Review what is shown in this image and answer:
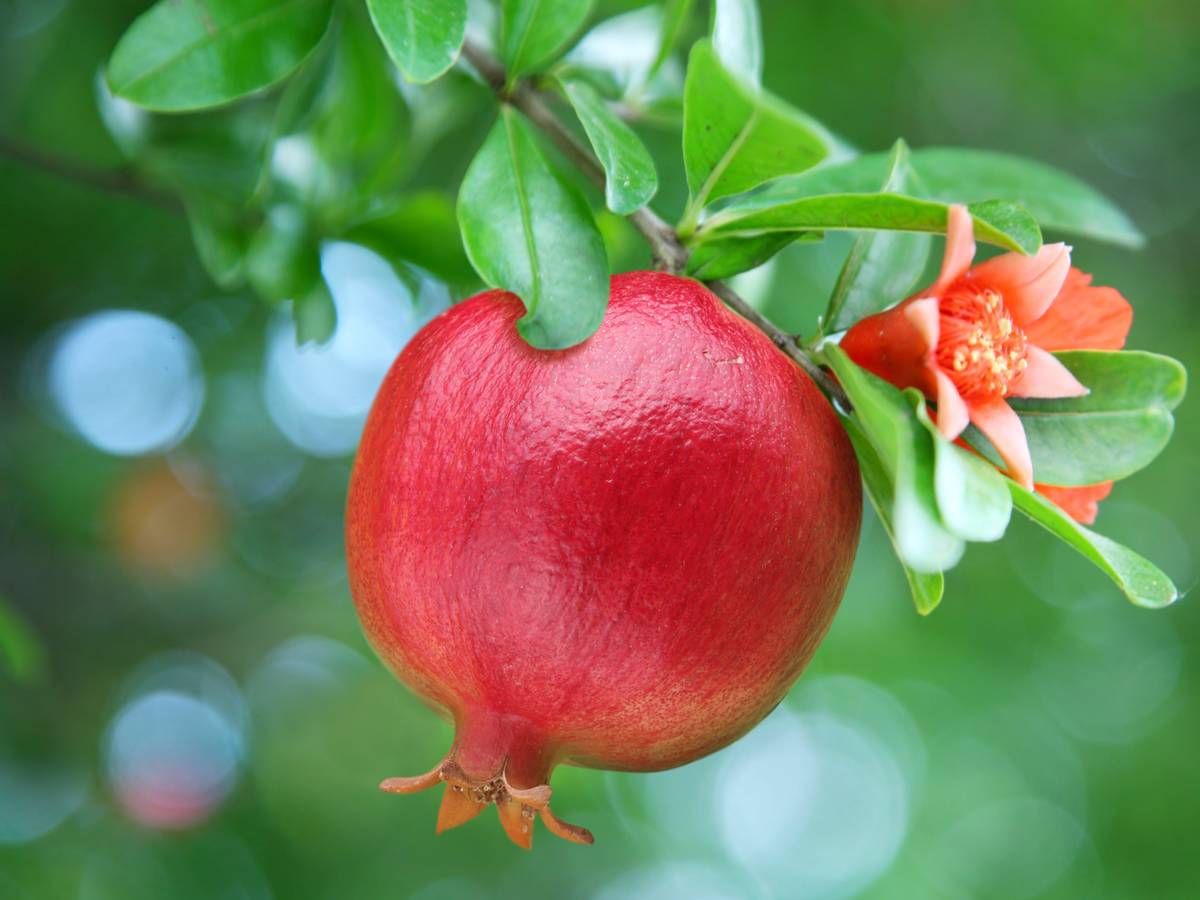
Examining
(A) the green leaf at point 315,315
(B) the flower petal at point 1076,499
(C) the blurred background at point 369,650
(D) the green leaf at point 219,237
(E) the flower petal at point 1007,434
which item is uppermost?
(E) the flower petal at point 1007,434

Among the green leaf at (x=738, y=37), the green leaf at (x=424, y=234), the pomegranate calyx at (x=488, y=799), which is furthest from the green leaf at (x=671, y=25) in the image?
the pomegranate calyx at (x=488, y=799)

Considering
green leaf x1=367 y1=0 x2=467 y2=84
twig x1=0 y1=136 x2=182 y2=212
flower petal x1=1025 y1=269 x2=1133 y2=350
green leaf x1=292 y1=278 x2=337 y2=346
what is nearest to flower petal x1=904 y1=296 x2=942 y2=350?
flower petal x1=1025 y1=269 x2=1133 y2=350

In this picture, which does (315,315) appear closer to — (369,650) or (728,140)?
(728,140)

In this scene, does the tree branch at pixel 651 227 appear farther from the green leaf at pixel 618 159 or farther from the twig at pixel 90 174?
the twig at pixel 90 174

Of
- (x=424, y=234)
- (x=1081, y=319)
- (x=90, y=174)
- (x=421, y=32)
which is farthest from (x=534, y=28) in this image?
(x=90, y=174)

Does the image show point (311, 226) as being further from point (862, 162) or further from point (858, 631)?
point (858, 631)

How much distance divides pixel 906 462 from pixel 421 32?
1.12ft

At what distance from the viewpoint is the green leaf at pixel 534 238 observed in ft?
1.65

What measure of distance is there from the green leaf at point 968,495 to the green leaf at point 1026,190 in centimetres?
39

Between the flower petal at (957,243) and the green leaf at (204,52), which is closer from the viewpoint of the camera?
the flower petal at (957,243)

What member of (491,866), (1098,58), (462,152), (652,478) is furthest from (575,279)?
(491,866)

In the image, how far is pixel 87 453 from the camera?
206 centimetres

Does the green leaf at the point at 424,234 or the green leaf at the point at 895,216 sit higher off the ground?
the green leaf at the point at 895,216

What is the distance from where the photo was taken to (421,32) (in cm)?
58
